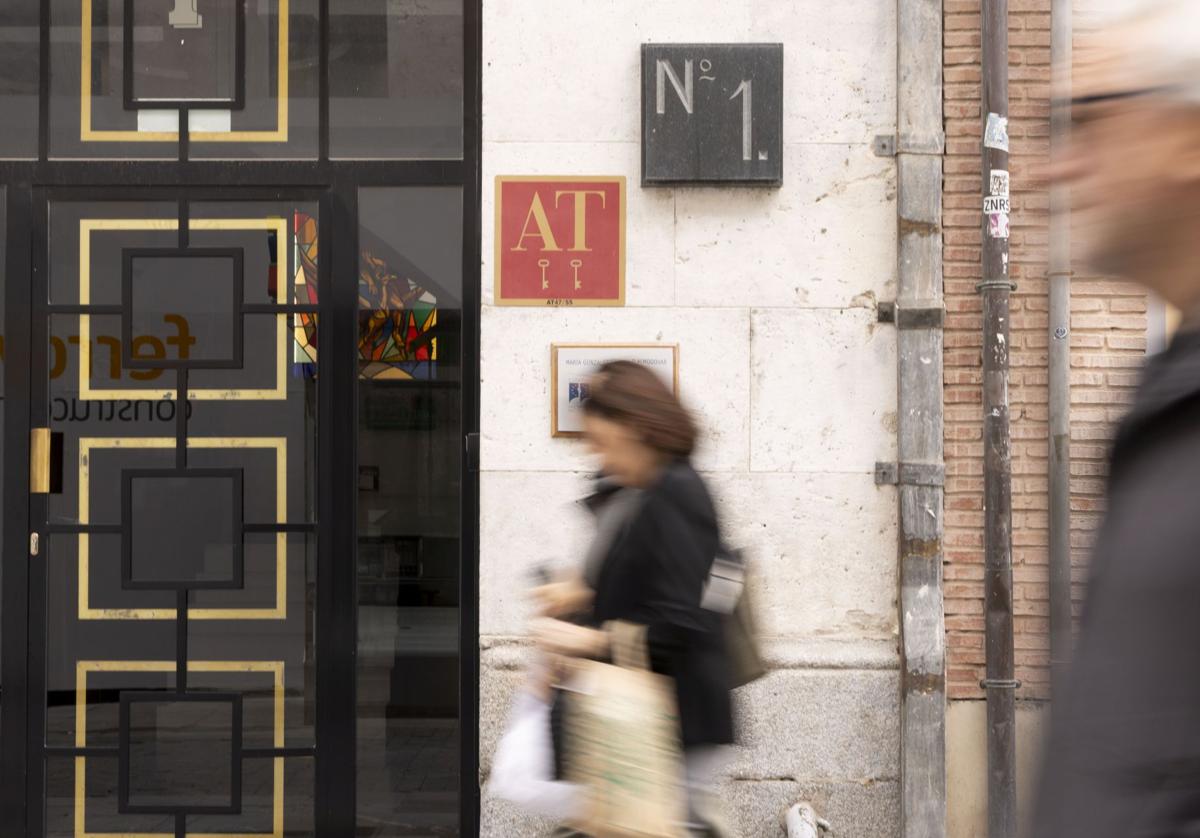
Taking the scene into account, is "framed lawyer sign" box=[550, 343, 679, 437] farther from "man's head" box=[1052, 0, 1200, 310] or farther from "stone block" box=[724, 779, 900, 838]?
"man's head" box=[1052, 0, 1200, 310]

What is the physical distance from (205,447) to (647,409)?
3357mm

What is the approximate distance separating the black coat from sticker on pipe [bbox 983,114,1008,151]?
3082mm

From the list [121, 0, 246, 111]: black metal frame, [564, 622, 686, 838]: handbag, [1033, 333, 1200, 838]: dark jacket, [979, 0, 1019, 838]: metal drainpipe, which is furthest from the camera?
[121, 0, 246, 111]: black metal frame

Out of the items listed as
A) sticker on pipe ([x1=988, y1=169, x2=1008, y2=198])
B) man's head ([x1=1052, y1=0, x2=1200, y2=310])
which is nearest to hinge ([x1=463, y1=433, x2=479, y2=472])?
sticker on pipe ([x1=988, y1=169, x2=1008, y2=198])

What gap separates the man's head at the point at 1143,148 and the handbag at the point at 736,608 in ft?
6.67

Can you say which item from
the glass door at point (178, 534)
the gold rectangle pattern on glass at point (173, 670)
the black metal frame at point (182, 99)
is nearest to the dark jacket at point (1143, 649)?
the glass door at point (178, 534)

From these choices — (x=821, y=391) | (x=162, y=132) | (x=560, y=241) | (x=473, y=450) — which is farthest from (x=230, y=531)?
(x=821, y=391)

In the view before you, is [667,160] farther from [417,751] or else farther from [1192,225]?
[1192,225]

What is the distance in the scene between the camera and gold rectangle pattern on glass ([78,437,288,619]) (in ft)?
20.1

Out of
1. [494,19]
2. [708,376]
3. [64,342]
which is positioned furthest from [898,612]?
[64,342]

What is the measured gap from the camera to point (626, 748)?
10.2 feet

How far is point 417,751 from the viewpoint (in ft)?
20.3

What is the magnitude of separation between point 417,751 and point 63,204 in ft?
9.77

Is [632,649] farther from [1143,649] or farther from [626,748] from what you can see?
[1143,649]
